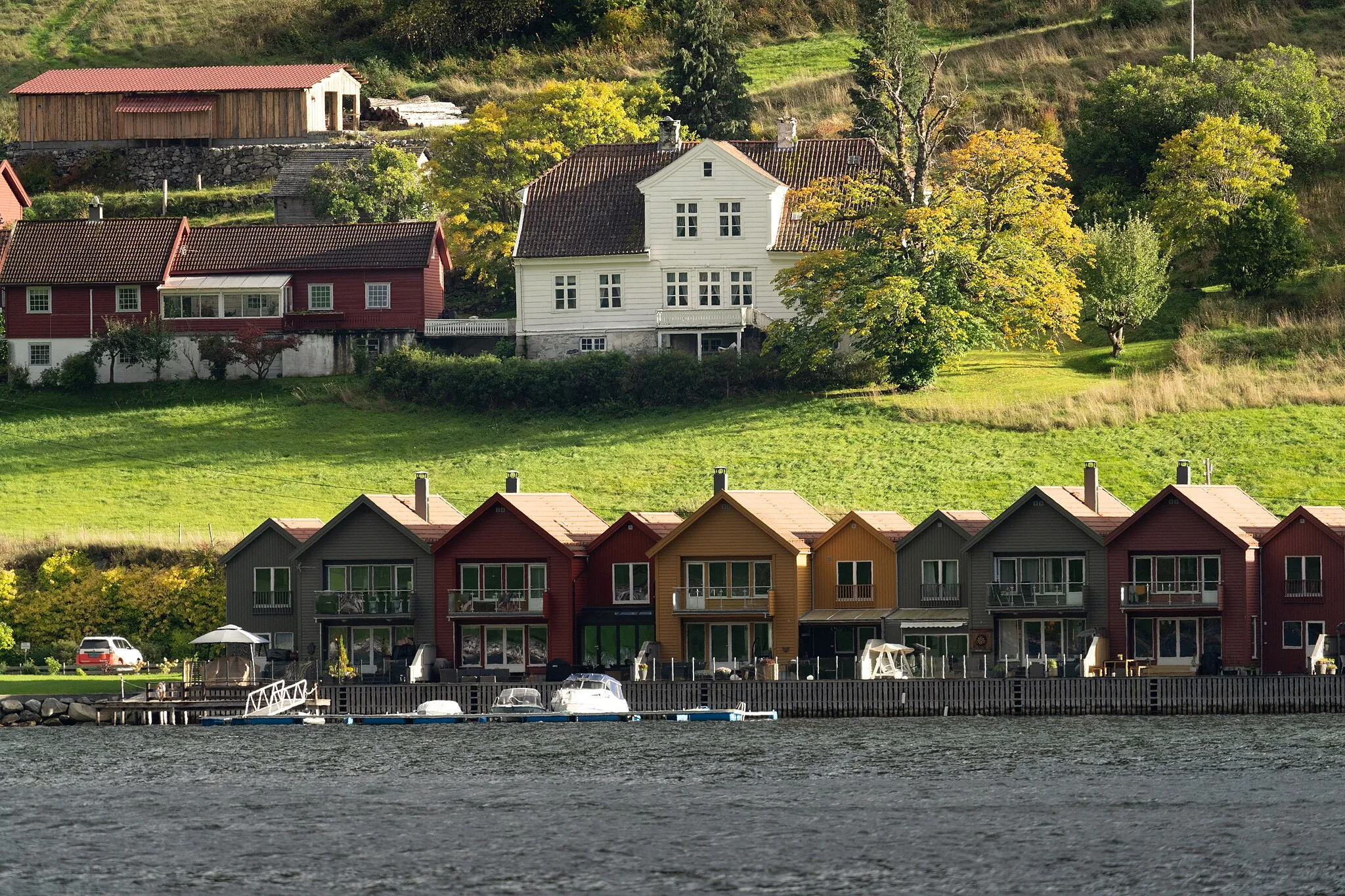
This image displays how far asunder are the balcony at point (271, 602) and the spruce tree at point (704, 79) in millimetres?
48169

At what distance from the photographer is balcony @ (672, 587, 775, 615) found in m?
78.2

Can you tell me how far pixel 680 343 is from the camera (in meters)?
106

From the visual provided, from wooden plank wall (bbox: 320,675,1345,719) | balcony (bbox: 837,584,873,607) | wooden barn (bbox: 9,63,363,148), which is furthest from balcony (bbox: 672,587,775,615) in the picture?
wooden barn (bbox: 9,63,363,148)

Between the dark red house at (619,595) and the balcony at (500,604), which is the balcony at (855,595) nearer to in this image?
the dark red house at (619,595)

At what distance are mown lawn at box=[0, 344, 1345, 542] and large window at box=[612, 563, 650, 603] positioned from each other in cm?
530

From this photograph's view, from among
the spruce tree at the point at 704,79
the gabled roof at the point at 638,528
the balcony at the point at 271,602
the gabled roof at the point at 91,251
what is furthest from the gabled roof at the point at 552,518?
the spruce tree at the point at 704,79

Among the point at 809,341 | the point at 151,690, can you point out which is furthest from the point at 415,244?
the point at 151,690

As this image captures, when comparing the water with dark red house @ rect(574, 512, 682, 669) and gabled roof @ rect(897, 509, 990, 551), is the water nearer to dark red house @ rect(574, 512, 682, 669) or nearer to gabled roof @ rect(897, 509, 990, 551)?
dark red house @ rect(574, 512, 682, 669)

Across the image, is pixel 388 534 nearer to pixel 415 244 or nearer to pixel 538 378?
pixel 538 378

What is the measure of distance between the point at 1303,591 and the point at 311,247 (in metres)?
50.1

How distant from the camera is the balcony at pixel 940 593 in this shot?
3073 inches

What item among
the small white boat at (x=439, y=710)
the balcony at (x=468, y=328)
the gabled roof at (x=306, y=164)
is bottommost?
the small white boat at (x=439, y=710)

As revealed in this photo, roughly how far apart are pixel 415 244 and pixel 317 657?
110ft

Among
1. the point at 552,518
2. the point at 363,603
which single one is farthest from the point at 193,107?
the point at 363,603
